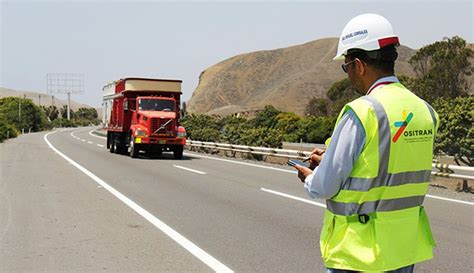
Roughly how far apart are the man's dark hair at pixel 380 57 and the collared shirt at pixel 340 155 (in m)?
0.33

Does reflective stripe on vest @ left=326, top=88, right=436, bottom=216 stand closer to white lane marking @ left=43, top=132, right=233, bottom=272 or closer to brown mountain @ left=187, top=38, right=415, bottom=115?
white lane marking @ left=43, top=132, right=233, bottom=272

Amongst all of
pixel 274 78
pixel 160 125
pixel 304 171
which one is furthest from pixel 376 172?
pixel 274 78

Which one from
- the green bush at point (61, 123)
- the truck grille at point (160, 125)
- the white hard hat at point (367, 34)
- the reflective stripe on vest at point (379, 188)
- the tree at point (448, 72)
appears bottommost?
the green bush at point (61, 123)

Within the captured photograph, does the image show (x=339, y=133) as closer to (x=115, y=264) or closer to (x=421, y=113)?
(x=421, y=113)

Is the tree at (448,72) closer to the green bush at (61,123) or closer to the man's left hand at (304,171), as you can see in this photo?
the man's left hand at (304,171)

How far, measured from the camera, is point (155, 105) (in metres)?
24.8

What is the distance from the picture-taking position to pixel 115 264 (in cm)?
631

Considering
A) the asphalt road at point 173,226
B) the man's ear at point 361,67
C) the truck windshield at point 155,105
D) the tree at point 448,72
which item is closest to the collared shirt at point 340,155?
the man's ear at point 361,67

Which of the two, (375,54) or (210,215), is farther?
(210,215)

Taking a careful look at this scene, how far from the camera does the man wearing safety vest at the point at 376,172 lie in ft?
7.82

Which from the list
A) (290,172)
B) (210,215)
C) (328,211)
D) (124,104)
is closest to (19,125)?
(124,104)

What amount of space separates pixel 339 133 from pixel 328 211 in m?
0.40

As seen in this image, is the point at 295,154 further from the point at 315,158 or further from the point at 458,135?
the point at 315,158

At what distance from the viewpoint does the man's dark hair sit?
2549mm
